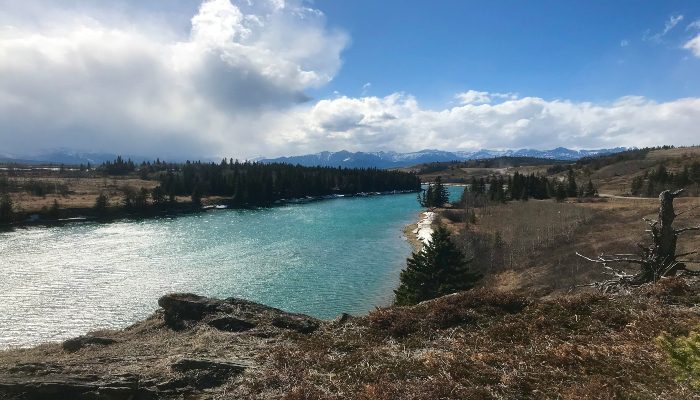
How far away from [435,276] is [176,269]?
136 feet

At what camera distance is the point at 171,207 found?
140 m

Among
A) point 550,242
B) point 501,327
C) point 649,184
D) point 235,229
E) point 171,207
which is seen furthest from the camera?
point 171,207

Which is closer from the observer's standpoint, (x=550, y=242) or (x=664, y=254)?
(x=664, y=254)

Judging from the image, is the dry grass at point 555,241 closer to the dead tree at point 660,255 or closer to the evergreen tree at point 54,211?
the dead tree at point 660,255

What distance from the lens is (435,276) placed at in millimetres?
38281

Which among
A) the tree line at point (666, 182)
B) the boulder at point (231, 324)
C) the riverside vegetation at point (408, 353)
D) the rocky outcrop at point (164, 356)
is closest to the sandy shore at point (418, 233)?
the rocky outcrop at point (164, 356)

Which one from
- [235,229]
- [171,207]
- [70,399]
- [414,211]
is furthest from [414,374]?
[171,207]

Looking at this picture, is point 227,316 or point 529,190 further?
point 529,190

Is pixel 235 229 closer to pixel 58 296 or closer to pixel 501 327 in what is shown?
pixel 58 296

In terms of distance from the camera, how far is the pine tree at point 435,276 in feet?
123

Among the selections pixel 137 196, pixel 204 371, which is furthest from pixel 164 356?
pixel 137 196

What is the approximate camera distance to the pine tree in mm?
37344

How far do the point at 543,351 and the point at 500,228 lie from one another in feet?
247

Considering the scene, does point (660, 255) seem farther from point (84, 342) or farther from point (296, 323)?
point (84, 342)
